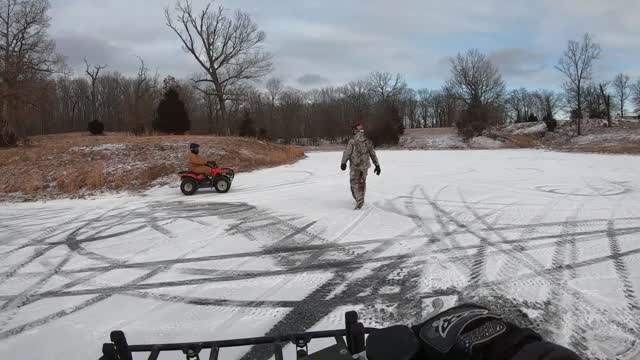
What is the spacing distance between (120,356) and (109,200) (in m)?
11.7

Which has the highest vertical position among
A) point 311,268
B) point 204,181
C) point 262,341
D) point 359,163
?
point 359,163

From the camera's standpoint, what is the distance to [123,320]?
427 centimetres

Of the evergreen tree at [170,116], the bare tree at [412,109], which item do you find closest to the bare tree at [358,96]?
the bare tree at [412,109]

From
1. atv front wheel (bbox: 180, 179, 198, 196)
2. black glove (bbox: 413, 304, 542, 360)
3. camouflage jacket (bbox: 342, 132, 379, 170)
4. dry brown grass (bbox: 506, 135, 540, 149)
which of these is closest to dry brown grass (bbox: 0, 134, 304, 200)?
atv front wheel (bbox: 180, 179, 198, 196)

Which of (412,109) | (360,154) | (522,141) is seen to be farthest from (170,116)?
(412,109)

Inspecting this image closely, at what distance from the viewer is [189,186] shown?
44.5 feet

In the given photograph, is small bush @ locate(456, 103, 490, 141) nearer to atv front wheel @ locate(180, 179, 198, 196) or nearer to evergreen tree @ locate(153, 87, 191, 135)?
evergreen tree @ locate(153, 87, 191, 135)

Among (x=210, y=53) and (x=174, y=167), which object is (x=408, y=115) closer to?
(x=210, y=53)

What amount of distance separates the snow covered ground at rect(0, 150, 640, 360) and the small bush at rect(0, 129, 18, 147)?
18860 millimetres

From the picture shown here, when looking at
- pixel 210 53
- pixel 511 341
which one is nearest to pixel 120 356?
pixel 511 341

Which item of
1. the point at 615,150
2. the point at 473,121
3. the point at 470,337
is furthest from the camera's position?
the point at 473,121

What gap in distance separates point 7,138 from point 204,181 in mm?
20174

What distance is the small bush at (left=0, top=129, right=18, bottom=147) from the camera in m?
26.1

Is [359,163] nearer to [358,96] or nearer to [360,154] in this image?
[360,154]
